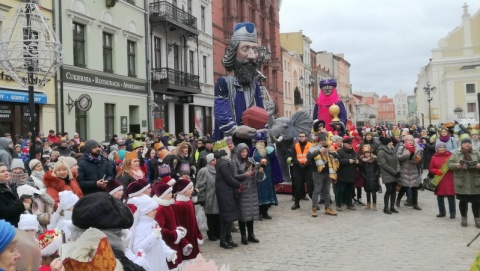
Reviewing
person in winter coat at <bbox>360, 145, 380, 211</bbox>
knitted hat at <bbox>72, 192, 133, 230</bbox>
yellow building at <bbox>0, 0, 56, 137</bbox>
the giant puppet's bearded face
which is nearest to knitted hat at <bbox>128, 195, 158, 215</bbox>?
knitted hat at <bbox>72, 192, 133, 230</bbox>

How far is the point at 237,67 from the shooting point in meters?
9.85

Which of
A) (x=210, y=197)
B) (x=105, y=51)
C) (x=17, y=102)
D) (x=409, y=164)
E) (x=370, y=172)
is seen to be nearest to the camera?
(x=210, y=197)

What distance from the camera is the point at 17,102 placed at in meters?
15.9

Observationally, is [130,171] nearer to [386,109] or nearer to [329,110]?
[329,110]

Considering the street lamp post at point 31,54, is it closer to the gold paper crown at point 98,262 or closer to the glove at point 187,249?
the glove at point 187,249

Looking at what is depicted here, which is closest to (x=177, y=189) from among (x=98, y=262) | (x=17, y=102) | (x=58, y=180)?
(x=58, y=180)

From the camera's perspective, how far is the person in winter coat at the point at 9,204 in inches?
190

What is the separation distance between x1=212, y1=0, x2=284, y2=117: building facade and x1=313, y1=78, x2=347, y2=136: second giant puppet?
10.0 meters

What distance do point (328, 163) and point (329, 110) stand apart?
5501mm

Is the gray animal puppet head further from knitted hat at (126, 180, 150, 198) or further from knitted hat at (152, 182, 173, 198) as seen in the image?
knitted hat at (126, 180, 150, 198)

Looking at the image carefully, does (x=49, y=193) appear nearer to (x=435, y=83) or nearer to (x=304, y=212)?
(x=304, y=212)

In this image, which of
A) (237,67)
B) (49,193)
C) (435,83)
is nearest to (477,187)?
(237,67)

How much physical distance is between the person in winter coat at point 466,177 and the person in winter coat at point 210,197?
460 cm

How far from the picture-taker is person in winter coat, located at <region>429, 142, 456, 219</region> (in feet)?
30.4
